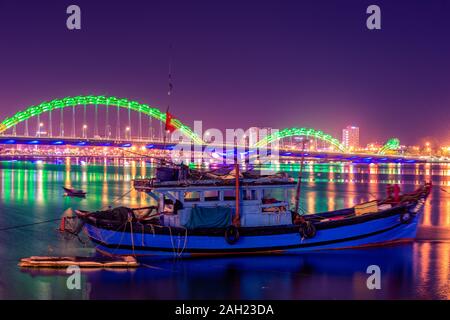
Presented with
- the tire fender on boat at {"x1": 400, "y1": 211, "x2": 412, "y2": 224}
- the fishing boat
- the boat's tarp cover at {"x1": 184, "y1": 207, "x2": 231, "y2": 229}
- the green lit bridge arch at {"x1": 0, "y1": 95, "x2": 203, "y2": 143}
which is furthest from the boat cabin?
the green lit bridge arch at {"x1": 0, "y1": 95, "x2": 203, "y2": 143}

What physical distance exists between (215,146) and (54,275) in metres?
52.5

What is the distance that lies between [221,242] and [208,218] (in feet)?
2.70

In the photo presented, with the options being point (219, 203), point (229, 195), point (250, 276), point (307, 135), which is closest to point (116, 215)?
point (219, 203)

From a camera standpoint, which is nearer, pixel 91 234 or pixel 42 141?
pixel 91 234

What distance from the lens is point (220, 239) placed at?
16.5 metres

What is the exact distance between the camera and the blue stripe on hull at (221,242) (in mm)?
16375

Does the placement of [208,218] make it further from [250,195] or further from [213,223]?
[250,195]

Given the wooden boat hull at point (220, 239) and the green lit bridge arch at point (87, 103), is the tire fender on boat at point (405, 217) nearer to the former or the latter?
the wooden boat hull at point (220, 239)

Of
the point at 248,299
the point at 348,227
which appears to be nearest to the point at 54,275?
the point at 248,299

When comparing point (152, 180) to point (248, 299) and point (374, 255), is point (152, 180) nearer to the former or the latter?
point (248, 299)

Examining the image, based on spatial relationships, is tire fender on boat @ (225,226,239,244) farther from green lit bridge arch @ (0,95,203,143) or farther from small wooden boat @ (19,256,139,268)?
green lit bridge arch @ (0,95,203,143)

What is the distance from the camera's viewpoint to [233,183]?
1678 centimetres

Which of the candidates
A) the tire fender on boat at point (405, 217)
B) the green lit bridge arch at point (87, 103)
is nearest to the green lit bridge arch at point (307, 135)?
the green lit bridge arch at point (87, 103)

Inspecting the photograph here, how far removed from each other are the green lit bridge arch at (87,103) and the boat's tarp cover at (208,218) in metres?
59.3
